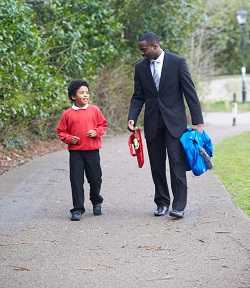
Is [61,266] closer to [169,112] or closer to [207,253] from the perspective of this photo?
[207,253]

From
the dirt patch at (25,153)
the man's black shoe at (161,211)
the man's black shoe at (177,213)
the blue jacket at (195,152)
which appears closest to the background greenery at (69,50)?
the dirt patch at (25,153)

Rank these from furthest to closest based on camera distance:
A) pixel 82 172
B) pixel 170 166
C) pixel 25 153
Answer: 1. pixel 25 153
2. pixel 82 172
3. pixel 170 166

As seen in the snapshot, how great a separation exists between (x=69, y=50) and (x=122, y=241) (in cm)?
1004

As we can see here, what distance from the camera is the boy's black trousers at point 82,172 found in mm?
8602

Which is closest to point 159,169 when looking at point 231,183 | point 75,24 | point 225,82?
point 231,183

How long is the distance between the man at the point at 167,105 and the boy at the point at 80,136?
444mm

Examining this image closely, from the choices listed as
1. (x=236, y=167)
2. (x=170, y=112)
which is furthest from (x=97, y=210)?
(x=236, y=167)

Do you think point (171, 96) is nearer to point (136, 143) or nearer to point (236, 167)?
point (136, 143)

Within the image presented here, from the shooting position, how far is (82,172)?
8.66 m

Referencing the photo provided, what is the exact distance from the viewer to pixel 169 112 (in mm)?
8305

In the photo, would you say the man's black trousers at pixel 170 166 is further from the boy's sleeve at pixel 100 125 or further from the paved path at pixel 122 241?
the boy's sleeve at pixel 100 125

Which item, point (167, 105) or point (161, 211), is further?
point (161, 211)

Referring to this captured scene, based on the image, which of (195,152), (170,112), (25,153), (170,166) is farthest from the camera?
(25,153)

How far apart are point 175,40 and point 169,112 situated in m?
14.2
